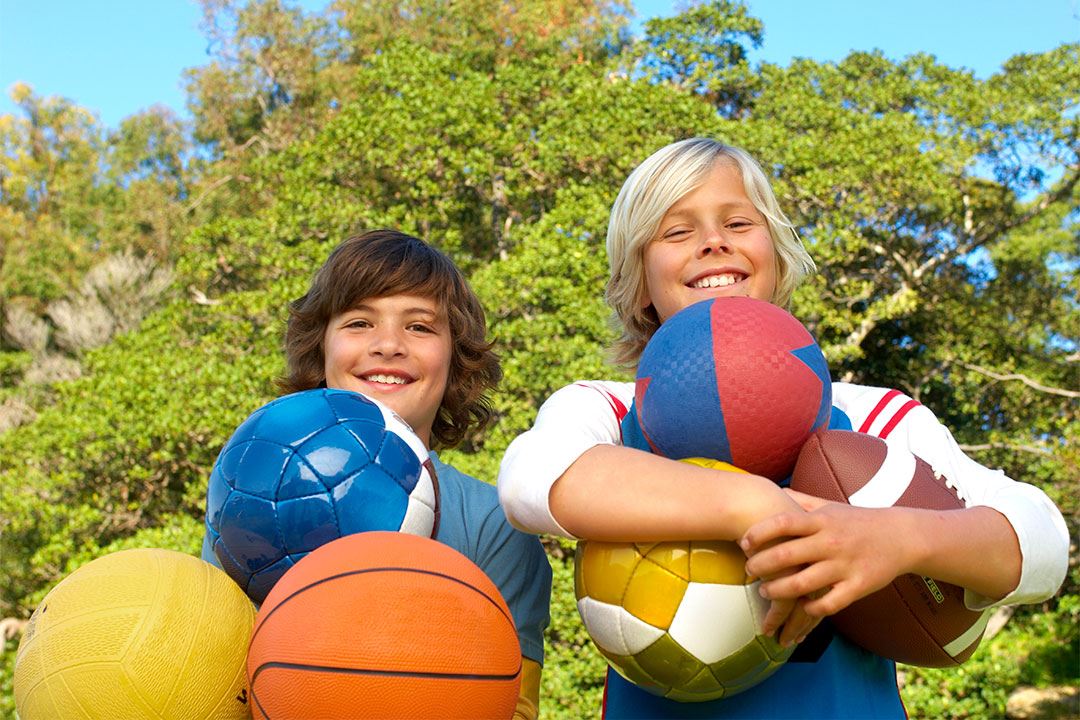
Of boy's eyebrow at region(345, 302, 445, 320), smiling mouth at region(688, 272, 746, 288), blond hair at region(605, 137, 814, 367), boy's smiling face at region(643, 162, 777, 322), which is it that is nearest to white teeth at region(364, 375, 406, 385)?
boy's eyebrow at region(345, 302, 445, 320)

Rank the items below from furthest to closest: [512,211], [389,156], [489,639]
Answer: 1. [512,211]
2. [389,156]
3. [489,639]

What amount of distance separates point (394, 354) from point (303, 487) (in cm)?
66

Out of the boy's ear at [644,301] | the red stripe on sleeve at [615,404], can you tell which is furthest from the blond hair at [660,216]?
the red stripe on sleeve at [615,404]

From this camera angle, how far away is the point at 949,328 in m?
14.5

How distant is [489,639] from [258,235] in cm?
1145

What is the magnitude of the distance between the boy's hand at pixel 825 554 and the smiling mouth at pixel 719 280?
2.43ft

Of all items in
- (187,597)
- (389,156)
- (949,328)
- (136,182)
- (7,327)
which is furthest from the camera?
(136,182)

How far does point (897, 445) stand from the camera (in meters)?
1.82

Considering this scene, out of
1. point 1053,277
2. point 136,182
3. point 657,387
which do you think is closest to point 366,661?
point 657,387

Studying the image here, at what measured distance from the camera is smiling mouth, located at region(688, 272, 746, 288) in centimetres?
210

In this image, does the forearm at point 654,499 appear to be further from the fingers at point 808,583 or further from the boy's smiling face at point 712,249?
the boy's smiling face at point 712,249

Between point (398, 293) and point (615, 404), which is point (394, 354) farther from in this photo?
point (615, 404)

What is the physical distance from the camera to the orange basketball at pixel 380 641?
5.12 feet

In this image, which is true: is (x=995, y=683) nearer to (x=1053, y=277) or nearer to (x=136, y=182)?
(x=1053, y=277)
